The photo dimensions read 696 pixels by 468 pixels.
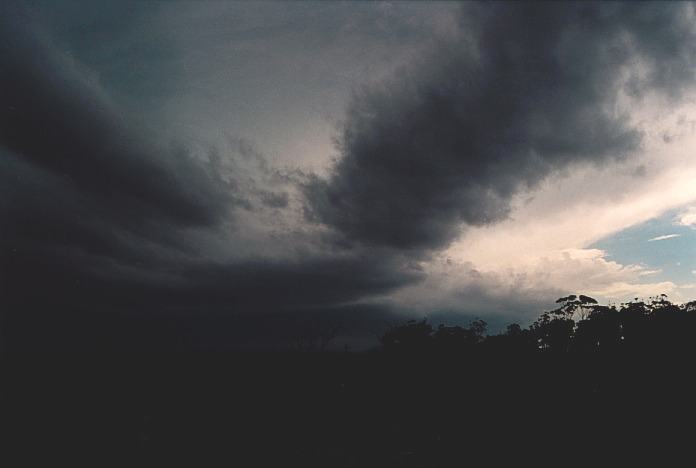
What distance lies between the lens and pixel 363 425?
30797 mm

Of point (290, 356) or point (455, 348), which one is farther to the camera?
point (455, 348)

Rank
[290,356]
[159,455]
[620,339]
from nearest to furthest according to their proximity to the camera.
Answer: [159,455], [290,356], [620,339]

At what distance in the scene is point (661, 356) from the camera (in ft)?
106

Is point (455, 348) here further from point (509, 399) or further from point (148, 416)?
point (148, 416)

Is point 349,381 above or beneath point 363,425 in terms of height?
above

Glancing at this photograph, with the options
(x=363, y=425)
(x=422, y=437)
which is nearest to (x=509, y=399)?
(x=422, y=437)

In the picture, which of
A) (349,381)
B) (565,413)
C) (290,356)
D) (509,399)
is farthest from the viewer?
(290,356)

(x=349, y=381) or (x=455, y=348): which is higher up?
(x=455, y=348)

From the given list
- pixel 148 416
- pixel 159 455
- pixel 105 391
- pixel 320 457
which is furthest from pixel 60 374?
pixel 320 457

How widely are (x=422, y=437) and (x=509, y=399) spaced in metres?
10.0

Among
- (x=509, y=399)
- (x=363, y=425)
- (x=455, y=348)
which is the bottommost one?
(x=363, y=425)

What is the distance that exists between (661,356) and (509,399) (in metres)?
13.1

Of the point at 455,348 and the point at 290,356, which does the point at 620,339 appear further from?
the point at 290,356

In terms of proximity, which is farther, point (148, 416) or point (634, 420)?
point (148, 416)
